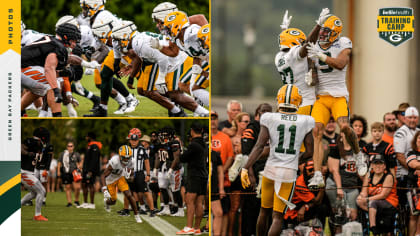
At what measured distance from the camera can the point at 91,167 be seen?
8.35m

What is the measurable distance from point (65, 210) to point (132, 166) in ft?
2.94

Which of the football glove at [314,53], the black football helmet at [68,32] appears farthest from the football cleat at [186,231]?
the black football helmet at [68,32]

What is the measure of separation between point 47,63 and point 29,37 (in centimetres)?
33

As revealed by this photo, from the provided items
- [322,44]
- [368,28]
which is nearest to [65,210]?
[322,44]

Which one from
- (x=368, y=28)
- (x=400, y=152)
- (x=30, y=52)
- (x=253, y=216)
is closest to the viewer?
(x=30, y=52)

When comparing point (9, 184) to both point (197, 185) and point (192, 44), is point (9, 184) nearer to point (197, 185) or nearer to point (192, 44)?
point (197, 185)

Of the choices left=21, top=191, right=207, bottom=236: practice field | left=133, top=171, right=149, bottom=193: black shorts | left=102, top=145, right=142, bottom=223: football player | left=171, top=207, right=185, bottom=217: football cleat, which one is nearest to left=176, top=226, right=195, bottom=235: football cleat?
left=21, top=191, right=207, bottom=236: practice field

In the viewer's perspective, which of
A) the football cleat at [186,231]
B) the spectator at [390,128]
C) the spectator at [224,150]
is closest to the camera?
the football cleat at [186,231]

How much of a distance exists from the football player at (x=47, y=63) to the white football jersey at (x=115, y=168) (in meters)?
0.78

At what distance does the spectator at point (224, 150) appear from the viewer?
8.58 m

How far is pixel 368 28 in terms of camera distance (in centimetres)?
1107

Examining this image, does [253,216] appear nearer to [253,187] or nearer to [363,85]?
[253,187]

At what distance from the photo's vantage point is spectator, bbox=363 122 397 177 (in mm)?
9031

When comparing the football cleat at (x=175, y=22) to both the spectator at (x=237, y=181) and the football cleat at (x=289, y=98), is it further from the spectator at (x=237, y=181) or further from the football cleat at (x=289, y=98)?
the spectator at (x=237, y=181)
